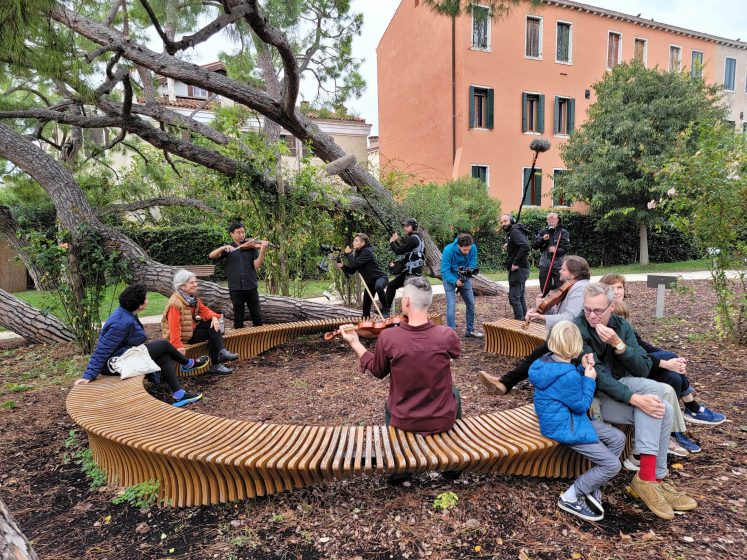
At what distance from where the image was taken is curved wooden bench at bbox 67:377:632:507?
243cm

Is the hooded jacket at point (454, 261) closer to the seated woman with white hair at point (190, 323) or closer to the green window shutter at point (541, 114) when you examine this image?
the seated woman with white hair at point (190, 323)

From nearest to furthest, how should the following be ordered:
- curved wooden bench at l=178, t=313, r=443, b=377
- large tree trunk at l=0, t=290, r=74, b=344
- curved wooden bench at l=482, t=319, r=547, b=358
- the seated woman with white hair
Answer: the seated woman with white hair, curved wooden bench at l=482, t=319, r=547, b=358, curved wooden bench at l=178, t=313, r=443, b=377, large tree trunk at l=0, t=290, r=74, b=344

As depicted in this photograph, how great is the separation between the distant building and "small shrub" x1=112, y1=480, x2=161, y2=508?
55.2 feet

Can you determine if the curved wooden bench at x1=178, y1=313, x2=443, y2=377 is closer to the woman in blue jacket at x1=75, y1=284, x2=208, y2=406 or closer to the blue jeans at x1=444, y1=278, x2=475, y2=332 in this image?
the blue jeans at x1=444, y1=278, x2=475, y2=332

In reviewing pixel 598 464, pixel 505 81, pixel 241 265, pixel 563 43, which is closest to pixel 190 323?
pixel 241 265

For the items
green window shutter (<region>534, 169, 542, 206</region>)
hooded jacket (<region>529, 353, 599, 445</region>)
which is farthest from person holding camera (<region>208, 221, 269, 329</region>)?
green window shutter (<region>534, 169, 542, 206</region>)

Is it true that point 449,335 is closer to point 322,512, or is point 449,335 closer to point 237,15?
point 322,512

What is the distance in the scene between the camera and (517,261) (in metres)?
6.31

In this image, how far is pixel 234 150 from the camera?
6863mm

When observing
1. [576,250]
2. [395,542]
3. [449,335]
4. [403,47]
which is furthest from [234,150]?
[403,47]

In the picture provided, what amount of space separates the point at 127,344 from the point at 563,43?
72.1 feet

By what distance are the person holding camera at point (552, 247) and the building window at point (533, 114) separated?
1484cm

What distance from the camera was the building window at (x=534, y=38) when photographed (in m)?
19.5

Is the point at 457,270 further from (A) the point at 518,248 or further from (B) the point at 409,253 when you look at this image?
(A) the point at 518,248
